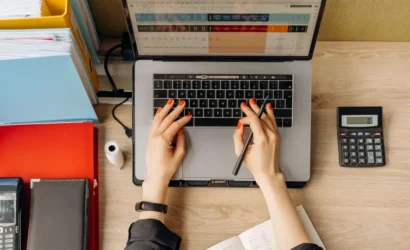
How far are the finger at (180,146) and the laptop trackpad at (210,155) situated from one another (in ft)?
0.04

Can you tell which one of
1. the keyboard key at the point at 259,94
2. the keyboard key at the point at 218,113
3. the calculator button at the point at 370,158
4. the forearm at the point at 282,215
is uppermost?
the keyboard key at the point at 259,94

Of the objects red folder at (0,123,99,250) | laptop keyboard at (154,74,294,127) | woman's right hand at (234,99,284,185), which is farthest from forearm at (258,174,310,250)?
red folder at (0,123,99,250)

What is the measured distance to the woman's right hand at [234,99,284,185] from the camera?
0.94m

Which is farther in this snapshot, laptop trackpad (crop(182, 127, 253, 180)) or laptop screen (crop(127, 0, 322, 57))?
laptop trackpad (crop(182, 127, 253, 180))

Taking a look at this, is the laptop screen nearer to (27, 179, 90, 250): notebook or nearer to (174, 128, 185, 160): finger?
(174, 128, 185, 160): finger

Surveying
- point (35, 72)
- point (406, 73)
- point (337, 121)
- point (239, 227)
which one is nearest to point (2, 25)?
point (35, 72)

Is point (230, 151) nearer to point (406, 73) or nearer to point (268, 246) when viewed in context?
point (268, 246)

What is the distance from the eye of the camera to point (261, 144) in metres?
0.94

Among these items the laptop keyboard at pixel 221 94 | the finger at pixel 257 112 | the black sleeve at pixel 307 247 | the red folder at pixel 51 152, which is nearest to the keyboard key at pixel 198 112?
the laptop keyboard at pixel 221 94

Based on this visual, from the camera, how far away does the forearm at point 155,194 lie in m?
0.94

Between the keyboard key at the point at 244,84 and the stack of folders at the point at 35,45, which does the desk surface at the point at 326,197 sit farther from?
the stack of folders at the point at 35,45

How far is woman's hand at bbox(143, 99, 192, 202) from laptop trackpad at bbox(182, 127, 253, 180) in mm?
22

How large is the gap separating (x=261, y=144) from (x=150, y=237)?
0.93ft

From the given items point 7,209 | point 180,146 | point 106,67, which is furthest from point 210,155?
point 7,209
